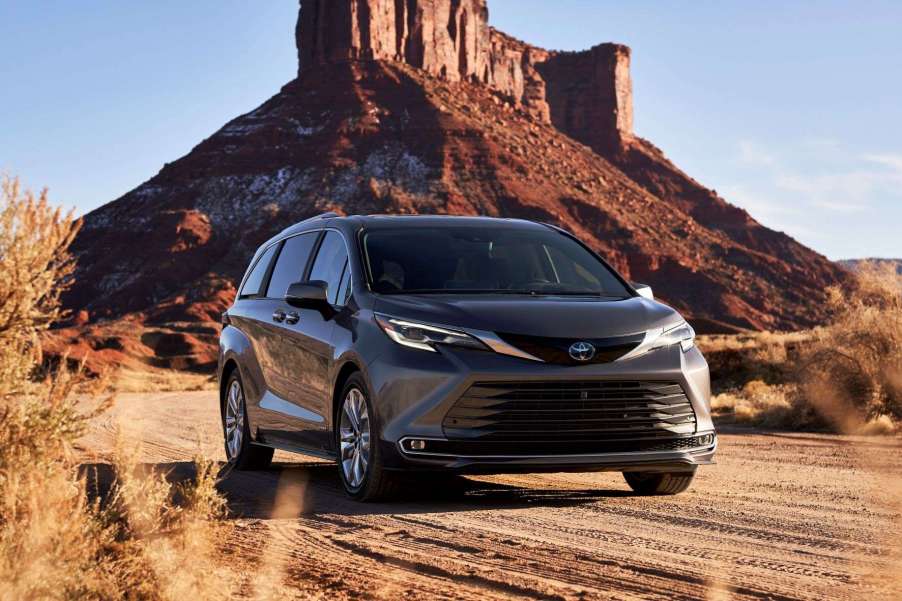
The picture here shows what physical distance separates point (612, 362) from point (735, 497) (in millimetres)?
1854

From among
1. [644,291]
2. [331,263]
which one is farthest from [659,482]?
[331,263]

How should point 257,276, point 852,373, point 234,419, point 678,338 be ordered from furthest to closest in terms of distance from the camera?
point 852,373 < point 257,276 < point 234,419 < point 678,338

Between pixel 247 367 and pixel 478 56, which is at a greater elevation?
pixel 478 56

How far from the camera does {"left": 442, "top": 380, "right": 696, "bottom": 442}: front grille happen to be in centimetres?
745

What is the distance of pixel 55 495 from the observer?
497 cm

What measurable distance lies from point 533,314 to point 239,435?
409 cm

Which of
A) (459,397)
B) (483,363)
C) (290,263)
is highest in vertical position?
(290,263)

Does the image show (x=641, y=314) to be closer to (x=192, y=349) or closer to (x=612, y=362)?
(x=612, y=362)

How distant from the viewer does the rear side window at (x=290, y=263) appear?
32.9 ft

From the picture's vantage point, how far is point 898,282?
803 inches

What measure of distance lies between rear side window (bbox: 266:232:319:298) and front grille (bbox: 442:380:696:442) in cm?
284

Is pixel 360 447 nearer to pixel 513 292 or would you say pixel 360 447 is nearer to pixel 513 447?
pixel 513 447

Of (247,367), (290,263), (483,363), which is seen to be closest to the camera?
(483,363)

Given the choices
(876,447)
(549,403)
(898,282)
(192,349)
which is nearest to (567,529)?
(549,403)
